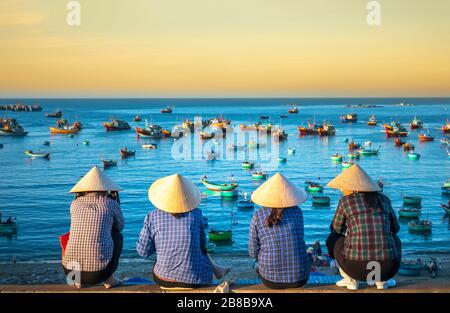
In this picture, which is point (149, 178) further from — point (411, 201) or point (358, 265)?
point (358, 265)

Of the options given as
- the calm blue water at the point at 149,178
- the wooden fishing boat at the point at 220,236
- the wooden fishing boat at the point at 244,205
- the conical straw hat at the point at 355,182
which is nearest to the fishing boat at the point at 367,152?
the calm blue water at the point at 149,178

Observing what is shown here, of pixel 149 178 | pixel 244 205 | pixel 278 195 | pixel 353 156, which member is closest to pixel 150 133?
pixel 353 156

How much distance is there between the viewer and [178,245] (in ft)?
16.7

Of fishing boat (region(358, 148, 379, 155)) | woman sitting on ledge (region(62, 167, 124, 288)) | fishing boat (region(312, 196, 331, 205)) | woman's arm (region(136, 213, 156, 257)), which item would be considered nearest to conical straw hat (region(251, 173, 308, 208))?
woman's arm (region(136, 213, 156, 257))

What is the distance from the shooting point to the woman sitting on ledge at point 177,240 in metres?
5.10

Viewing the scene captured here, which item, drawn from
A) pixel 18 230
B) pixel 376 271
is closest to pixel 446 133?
pixel 18 230

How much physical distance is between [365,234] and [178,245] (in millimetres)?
1845

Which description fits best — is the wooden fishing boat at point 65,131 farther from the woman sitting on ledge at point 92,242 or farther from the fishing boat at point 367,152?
the woman sitting on ledge at point 92,242

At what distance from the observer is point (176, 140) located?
8288 cm

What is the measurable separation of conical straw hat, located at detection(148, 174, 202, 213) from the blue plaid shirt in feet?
0.24

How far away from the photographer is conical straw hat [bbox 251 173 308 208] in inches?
205

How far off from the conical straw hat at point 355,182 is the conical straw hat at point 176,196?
1.48m
